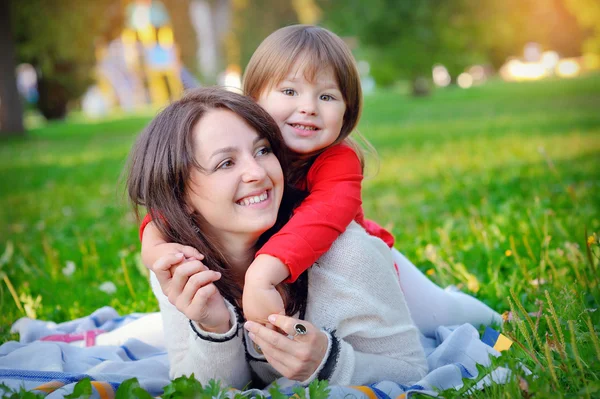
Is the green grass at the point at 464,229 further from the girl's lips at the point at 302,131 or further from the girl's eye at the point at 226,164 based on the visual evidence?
the girl's lips at the point at 302,131

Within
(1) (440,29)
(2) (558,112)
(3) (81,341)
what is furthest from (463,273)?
(1) (440,29)

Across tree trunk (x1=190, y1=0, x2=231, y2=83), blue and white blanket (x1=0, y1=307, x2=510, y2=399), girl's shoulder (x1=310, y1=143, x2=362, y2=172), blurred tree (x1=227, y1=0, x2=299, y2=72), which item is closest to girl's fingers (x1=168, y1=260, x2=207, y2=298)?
blue and white blanket (x1=0, y1=307, x2=510, y2=399)

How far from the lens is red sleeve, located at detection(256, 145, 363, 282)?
217 cm

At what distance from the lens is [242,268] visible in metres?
2.50

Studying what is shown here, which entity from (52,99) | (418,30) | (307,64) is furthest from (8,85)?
(307,64)

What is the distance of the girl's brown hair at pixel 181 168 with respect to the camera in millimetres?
2324

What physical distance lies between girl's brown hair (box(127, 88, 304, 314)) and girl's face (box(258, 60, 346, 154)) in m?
0.16

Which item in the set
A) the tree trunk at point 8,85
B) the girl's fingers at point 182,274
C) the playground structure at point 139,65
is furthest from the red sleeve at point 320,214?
the playground structure at point 139,65

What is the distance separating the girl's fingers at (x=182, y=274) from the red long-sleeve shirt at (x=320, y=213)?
208 mm

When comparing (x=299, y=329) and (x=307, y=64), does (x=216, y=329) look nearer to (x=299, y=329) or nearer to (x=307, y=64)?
(x=299, y=329)

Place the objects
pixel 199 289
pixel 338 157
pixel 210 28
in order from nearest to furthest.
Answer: pixel 199 289 → pixel 338 157 → pixel 210 28

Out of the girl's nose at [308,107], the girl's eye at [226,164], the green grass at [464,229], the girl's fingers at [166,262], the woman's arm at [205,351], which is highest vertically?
the girl's nose at [308,107]

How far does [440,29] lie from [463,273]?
19083mm

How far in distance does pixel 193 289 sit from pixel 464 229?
107 inches
